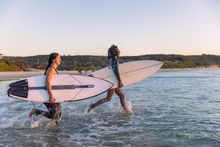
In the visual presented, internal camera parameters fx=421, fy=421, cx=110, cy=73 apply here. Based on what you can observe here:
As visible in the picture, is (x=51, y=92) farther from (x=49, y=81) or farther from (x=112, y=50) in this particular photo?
(x=112, y=50)

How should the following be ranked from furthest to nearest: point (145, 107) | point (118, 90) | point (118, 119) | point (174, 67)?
point (174, 67) < point (145, 107) < point (118, 90) < point (118, 119)

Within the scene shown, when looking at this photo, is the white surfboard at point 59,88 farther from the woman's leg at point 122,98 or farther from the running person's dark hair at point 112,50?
the running person's dark hair at point 112,50

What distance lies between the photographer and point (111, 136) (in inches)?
373

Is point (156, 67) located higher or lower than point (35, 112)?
higher

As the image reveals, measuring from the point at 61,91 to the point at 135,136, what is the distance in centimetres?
289

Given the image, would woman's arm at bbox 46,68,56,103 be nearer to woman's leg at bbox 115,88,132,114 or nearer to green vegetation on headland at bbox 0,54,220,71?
woman's leg at bbox 115,88,132,114

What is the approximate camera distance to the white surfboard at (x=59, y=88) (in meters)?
11.1

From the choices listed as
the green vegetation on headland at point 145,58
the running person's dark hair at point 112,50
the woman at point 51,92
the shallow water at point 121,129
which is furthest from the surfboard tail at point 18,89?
the green vegetation on headland at point 145,58

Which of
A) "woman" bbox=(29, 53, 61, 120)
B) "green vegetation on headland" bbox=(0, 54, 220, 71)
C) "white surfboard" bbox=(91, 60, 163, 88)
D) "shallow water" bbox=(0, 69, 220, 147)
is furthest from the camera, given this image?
"green vegetation on headland" bbox=(0, 54, 220, 71)

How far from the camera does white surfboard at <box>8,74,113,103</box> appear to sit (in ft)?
36.4

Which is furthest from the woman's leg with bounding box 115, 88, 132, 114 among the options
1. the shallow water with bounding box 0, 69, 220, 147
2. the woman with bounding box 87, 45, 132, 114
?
the shallow water with bounding box 0, 69, 220, 147

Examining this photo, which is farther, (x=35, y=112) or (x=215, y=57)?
(x=215, y=57)

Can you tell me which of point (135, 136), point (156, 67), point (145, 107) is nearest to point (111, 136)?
point (135, 136)

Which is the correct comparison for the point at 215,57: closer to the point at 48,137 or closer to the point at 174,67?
the point at 174,67
